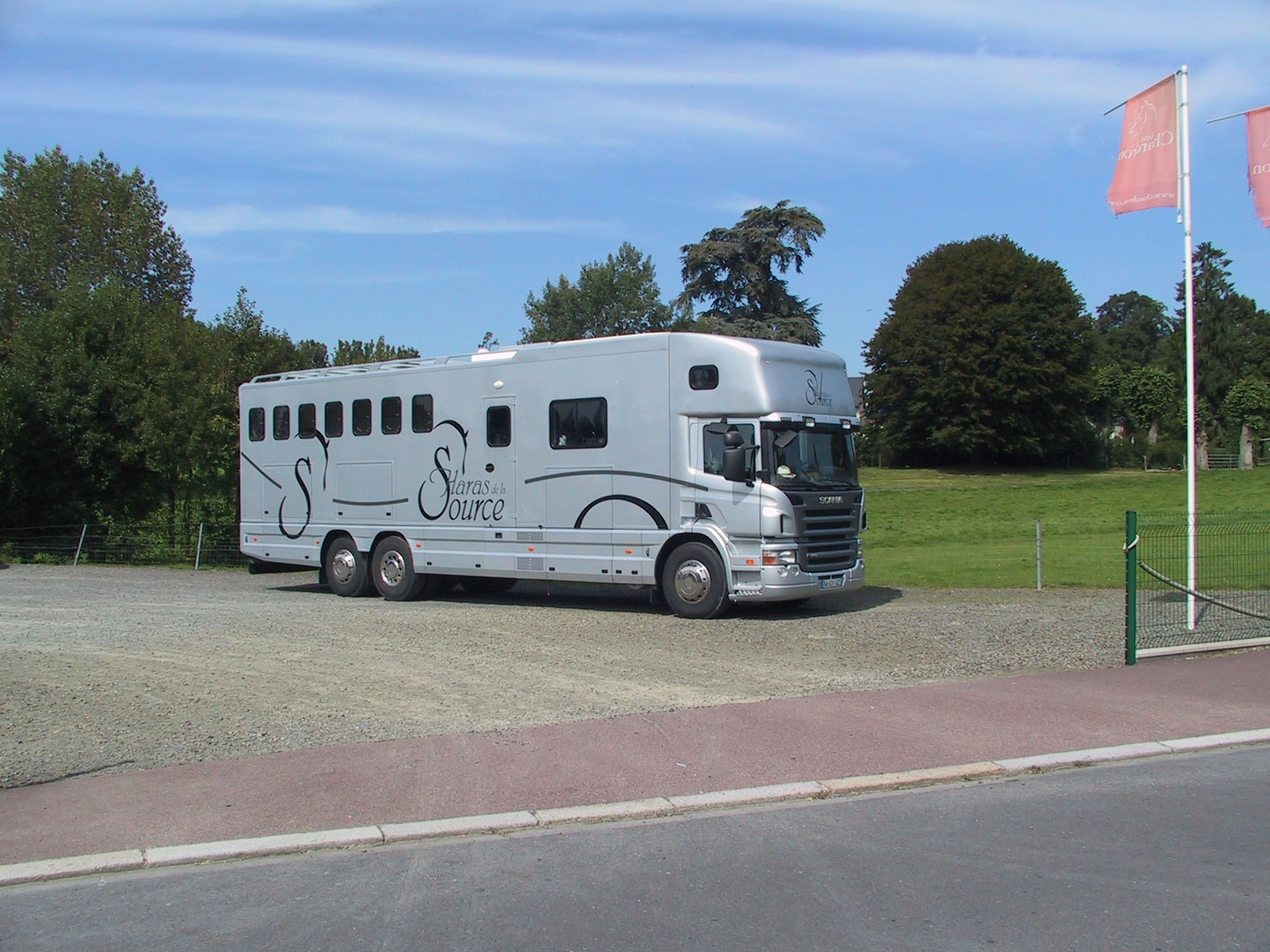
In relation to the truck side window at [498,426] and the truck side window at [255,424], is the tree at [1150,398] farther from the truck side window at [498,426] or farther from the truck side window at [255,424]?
the truck side window at [498,426]

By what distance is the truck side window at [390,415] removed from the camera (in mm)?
17875

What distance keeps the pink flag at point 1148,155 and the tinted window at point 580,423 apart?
6746 mm

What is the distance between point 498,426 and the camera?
1662 cm

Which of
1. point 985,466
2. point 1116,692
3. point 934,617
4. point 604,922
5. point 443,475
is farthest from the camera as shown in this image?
point 985,466

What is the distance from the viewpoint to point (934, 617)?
14438mm

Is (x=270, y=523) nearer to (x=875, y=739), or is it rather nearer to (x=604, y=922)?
(x=875, y=739)

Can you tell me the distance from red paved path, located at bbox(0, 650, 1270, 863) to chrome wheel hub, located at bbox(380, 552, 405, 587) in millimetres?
9844

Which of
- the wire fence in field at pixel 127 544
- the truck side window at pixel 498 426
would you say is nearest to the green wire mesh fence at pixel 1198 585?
the truck side window at pixel 498 426

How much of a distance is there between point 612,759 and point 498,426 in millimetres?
9566

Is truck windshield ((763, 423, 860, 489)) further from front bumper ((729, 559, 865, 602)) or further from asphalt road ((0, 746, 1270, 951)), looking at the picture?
asphalt road ((0, 746, 1270, 951))

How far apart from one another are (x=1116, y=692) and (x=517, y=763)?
205 inches

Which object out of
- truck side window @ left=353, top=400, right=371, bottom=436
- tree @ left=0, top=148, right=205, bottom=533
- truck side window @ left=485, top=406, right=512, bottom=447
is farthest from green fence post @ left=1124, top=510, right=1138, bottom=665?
tree @ left=0, top=148, right=205, bottom=533

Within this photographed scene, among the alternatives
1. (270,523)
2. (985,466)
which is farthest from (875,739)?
(985,466)

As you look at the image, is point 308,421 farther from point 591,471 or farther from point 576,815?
point 576,815
